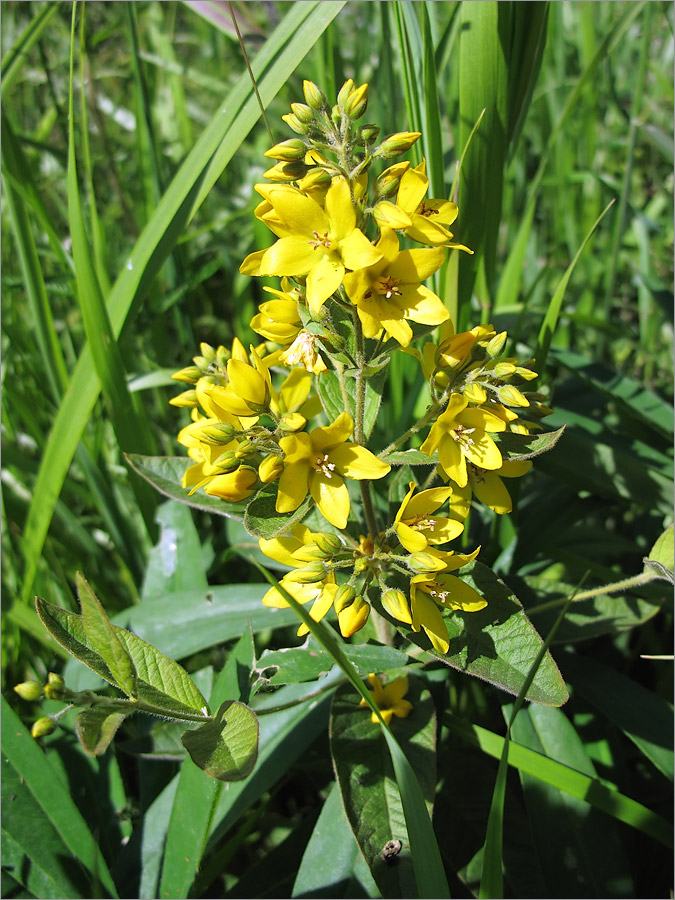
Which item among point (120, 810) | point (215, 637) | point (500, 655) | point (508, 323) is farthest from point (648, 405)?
point (120, 810)

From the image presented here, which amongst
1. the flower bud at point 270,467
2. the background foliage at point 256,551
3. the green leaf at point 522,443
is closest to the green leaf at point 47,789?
the background foliage at point 256,551

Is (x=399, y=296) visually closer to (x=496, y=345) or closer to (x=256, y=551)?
(x=496, y=345)

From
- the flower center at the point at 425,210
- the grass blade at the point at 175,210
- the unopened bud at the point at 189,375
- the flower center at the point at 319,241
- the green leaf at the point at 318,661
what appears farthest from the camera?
the grass blade at the point at 175,210

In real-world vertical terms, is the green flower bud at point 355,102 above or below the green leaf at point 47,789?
above

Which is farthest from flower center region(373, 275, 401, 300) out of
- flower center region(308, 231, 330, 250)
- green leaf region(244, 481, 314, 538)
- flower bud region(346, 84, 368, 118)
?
green leaf region(244, 481, 314, 538)

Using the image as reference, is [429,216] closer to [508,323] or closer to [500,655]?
[500,655]

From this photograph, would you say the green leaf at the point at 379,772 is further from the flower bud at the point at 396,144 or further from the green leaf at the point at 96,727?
the flower bud at the point at 396,144

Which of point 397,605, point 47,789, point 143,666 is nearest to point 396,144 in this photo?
point 397,605
